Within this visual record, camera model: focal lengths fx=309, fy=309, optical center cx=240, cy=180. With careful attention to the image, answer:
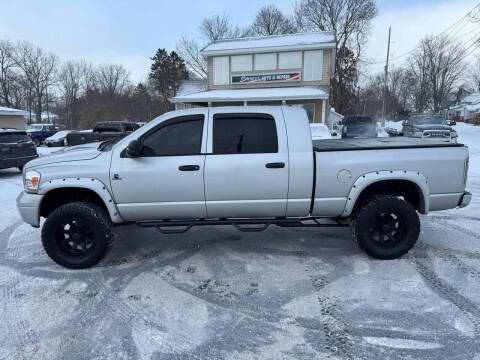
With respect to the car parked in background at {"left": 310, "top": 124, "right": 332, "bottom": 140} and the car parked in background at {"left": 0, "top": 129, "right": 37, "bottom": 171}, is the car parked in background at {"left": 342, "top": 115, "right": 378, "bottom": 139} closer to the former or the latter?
the car parked in background at {"left": 310, "top": 124, "right": 332, "bottom": 140}

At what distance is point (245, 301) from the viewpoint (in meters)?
3.12

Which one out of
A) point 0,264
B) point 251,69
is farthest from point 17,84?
point 0,264

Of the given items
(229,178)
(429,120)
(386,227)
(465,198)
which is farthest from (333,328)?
(429,120)

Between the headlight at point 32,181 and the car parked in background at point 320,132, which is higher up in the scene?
the car parked in background at point 320,132

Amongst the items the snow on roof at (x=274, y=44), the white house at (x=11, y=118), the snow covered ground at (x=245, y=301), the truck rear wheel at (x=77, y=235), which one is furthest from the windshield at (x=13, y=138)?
the snow on roof at (x=274, y=44)

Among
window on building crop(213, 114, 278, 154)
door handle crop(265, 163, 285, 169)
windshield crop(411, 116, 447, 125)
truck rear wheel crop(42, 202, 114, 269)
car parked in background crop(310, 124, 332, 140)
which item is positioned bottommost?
truck rear wheel crop(42, 202, 114, 269)

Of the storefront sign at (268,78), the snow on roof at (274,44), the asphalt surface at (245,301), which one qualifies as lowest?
the asphalt surface at (245,301)

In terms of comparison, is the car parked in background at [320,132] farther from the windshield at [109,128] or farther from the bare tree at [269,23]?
the bare tree at [269,23]

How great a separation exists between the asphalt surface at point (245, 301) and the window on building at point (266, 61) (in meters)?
21.3

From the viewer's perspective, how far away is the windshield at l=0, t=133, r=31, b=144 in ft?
32.8

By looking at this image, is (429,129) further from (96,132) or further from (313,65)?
(96,132)

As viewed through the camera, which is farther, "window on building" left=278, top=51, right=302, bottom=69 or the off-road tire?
"window on building" left=278, top=51, right=302, bottom=69

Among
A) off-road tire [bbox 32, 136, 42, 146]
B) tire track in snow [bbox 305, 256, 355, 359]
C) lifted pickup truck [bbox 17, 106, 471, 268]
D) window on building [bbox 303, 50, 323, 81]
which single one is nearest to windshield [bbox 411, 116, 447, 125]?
window on building [bbox 303, 50, 323, 81]

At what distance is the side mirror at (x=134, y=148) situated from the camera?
138 inches
